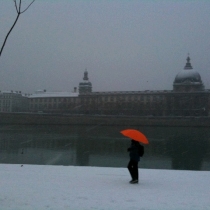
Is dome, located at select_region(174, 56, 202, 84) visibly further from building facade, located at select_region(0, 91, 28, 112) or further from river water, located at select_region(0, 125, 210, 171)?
river water, located at select_region(0, 125, 210, 171)

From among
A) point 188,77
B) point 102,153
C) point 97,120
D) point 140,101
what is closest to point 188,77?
point 188,77

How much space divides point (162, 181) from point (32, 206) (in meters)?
1.62

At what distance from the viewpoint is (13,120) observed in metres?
28.2

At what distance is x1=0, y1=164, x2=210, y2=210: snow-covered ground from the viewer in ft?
8.98

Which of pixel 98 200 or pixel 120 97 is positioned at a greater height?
pixel 120 97

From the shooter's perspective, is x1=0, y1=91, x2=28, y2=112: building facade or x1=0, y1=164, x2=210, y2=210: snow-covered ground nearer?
x1=0, y1=164, x2=210, y2=210: snow-covered ground

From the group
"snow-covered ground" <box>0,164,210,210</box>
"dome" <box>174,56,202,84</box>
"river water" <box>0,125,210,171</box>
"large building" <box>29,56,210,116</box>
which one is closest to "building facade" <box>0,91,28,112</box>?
"large building" <box>29,56,210,116</box>

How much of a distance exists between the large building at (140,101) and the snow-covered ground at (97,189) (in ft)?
109

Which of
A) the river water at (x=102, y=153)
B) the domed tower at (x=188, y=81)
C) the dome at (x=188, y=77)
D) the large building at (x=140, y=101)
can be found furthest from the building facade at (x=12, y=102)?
the river water at (x=102, y=153)

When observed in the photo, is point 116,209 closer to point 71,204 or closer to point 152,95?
point 71,204

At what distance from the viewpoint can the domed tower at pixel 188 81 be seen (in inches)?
1689

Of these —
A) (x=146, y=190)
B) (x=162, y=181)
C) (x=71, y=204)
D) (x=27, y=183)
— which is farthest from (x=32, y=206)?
(x=162, y=181)

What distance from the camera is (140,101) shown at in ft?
136

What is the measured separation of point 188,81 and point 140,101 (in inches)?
284
